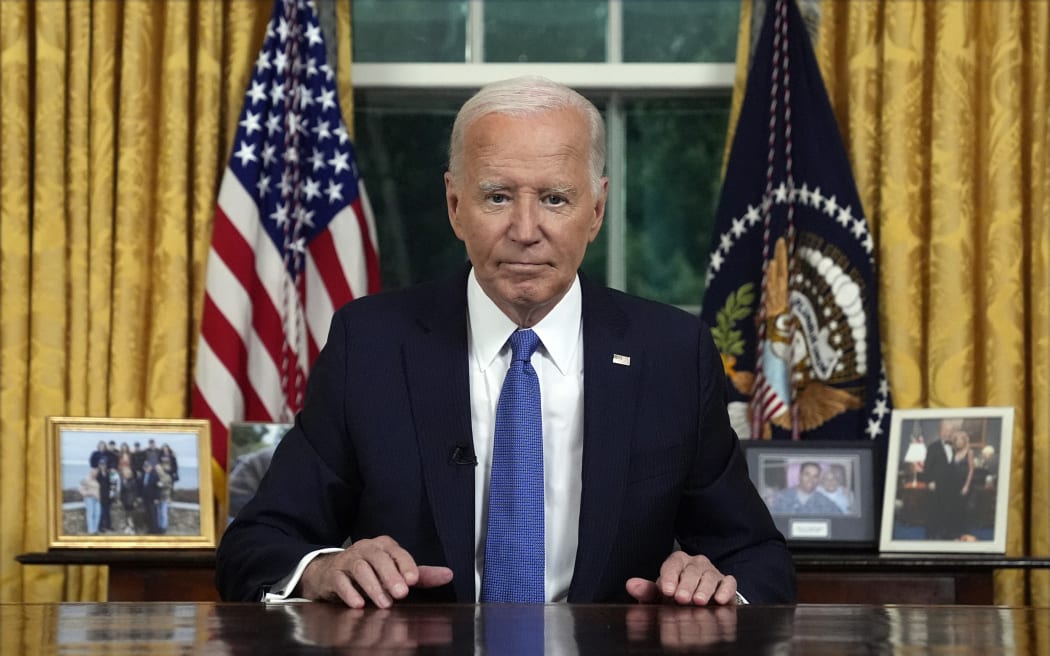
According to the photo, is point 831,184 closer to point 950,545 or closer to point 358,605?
point 950,545

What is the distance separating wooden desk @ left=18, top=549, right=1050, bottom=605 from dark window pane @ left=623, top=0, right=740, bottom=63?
5.20 ft

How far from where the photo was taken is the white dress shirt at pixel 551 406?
212 cm

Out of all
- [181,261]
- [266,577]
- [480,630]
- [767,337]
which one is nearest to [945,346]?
[767,337]

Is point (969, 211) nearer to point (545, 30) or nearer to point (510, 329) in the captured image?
point (545, 30)

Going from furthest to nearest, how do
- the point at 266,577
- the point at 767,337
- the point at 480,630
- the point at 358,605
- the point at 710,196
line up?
the point at 710,196 → the point at 767,337 → the point at 266,577 → the point at 358,605 → the point at 480,630

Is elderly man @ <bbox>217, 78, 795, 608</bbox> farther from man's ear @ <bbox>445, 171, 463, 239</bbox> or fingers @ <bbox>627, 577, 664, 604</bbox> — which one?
fingers @ <bbox>627, 577, 664, 604</bbox>

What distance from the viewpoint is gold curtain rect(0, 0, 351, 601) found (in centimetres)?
377

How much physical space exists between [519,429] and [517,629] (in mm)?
721

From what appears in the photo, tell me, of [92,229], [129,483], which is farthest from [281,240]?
[129,483]

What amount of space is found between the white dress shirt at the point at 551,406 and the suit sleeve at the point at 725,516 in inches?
7.8

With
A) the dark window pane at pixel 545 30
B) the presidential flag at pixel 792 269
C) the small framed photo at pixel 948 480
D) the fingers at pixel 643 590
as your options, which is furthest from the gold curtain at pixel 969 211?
the fingers at pixel 643 590

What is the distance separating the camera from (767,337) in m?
3.69

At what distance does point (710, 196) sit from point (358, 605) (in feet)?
8.77

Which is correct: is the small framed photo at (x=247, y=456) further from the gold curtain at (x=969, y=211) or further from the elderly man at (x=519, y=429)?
the gold curtain at (x=969, y=211)
